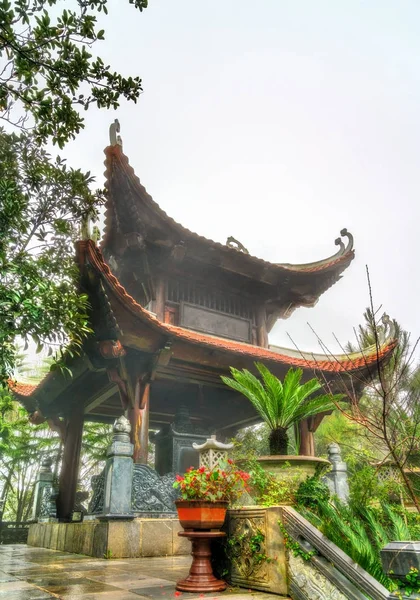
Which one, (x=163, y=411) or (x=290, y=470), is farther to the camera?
(x=163, y=411)

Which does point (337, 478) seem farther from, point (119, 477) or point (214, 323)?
point (214, 323)

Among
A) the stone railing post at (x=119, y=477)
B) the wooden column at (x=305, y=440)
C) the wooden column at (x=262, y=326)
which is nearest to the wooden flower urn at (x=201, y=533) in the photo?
the stone railing post at (x=119, y=477)

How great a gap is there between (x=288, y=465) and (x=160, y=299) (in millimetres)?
5885

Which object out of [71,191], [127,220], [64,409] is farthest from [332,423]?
[71,191]

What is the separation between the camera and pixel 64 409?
1111cm

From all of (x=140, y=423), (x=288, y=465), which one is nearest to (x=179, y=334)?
(x=140, y=423)

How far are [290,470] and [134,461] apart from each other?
330cm

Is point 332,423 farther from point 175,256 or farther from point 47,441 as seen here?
point 175,256

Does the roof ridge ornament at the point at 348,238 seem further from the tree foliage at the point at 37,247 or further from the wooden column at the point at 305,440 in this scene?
the tree foliage at the point at 37,247

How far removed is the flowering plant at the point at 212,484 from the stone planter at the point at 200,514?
1.6 inches

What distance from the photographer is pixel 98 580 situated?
13.7ft

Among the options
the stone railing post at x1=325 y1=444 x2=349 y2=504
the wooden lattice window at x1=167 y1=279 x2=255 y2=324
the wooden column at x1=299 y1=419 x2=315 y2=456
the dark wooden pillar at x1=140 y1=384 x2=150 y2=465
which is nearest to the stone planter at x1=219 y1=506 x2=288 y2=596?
the dark wooden pillar at x1=140 y1=384 x2=150 y2=465

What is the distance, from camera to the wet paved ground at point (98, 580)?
Result: 11.2 feet

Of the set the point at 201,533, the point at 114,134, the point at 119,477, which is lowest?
the point at 201,533
